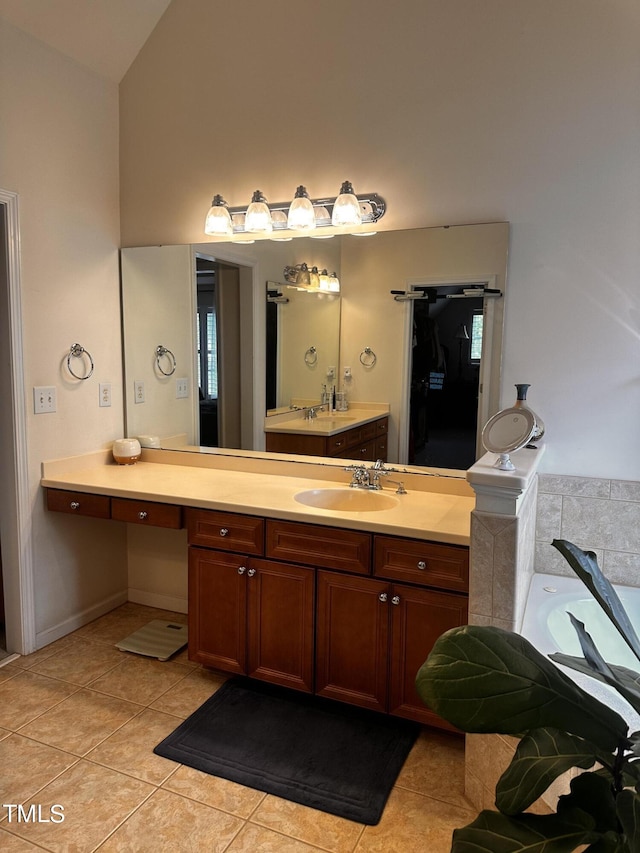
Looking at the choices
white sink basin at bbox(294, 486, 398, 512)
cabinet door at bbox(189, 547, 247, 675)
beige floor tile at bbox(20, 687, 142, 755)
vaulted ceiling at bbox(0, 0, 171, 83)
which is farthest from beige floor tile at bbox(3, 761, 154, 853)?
vaulted ceiling at bbox(0, 0, 171, 83)

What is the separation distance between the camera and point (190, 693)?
8.11 feet

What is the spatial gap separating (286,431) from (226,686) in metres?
1.14

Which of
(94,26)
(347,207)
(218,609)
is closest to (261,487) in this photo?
(218,609)

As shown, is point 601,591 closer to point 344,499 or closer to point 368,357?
point 344,499

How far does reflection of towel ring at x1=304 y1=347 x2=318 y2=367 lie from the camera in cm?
275

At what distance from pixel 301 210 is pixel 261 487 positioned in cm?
121

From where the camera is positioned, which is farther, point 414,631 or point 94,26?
point 94,26

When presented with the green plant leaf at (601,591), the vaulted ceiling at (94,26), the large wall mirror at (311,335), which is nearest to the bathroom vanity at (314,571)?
the large wall mirror at (311,335)

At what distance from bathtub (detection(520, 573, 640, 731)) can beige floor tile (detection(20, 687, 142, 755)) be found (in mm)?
1548

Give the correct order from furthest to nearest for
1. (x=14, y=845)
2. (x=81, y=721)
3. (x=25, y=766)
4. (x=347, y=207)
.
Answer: (x=347, y=207) → (x=81, y=721) → (x=25, y=766) → (x=14, y=845)

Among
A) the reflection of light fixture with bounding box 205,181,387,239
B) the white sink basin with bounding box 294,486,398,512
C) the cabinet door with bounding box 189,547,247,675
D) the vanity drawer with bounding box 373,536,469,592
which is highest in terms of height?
the reflection of light fixture with bounding box 205,181,387,239

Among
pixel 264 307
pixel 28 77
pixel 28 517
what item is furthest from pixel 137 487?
pixel 28 77

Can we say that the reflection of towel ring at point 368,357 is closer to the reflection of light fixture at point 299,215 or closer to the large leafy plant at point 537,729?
the reflection of light fixture at point 299,215

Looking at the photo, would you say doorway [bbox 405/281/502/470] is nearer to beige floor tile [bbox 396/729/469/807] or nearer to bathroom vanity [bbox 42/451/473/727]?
bathroom vanity [bbox 42/451/473/727]
